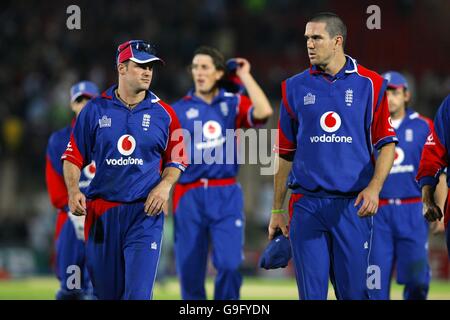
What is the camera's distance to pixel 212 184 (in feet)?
34.8

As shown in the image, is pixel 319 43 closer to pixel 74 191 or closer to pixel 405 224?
pixel 74 191

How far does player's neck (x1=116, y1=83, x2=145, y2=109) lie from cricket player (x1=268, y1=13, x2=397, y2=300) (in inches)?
56.0

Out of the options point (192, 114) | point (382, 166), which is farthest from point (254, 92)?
point (382, 166)

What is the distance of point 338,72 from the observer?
7352mm

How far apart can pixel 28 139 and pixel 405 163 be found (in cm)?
1329

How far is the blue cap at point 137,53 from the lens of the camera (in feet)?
25.3

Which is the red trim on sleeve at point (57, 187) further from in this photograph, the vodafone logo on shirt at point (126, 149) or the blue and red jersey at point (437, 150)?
the blue and red jersey at point (437, 150)

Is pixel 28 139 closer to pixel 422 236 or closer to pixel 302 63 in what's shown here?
pixel 302 63

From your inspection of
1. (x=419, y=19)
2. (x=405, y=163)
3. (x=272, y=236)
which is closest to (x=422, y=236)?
(x=405, y=163)

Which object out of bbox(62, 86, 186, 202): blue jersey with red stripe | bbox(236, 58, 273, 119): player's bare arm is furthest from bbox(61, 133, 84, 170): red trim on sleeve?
bbox(236, 58, 273, 119): player's bare arm

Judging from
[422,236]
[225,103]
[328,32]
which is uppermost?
[328,32]

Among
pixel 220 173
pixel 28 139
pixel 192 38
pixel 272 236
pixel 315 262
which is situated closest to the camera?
pixel 315 262

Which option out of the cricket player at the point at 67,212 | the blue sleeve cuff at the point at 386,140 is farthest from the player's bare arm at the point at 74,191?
the cricket player at the point at 67,212

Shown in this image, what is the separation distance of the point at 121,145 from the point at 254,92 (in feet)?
10.2
